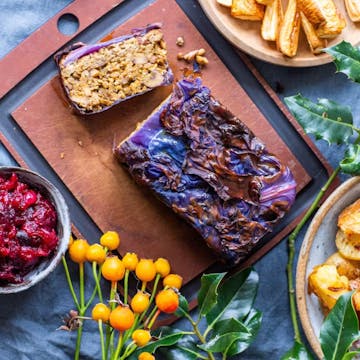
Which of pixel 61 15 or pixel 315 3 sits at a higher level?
pixel 61 15

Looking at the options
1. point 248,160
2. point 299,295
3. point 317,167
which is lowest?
point 299,295

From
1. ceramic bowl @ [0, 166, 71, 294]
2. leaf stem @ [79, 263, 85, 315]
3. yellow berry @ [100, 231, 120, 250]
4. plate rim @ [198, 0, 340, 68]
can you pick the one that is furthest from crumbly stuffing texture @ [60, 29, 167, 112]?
leaf stem @ [79, 263, 85, 315]

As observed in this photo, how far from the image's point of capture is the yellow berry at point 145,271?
93.3 inches

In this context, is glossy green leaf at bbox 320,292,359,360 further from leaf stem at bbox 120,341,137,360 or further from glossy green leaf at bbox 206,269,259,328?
leaf stem at bbox 120,341,137,360

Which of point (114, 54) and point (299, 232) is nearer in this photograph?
point (114, 54)

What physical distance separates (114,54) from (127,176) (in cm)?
41

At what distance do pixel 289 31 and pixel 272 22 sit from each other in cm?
7

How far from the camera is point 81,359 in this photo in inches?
101

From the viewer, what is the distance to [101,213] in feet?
8.26

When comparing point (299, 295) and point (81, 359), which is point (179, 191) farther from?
point (81, 359)

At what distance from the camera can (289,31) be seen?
2.49 m

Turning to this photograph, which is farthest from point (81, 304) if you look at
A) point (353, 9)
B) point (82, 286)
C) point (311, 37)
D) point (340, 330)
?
point (353, 9)

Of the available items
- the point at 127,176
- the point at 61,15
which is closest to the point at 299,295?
the point at 127,176

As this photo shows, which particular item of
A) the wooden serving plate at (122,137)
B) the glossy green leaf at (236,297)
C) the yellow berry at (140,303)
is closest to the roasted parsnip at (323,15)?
the wooden serving plate at (122,137)
